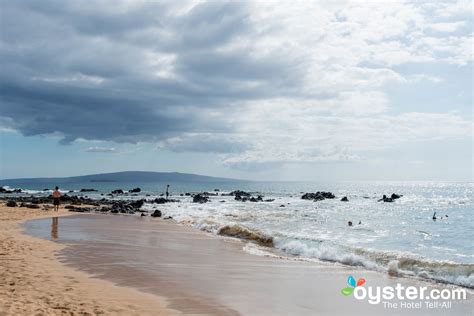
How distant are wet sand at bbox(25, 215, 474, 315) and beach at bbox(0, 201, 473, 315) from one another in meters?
0.02

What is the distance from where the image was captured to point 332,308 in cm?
891

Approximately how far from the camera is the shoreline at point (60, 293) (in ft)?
24.8

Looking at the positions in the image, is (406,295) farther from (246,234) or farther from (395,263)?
(246,234)

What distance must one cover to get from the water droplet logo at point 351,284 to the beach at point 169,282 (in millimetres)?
169

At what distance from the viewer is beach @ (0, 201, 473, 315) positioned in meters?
8.29

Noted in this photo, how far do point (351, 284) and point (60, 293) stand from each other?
7.45m

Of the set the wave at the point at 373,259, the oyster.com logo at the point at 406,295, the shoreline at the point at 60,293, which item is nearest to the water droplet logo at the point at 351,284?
the oyster.com logo at the point at 406,295

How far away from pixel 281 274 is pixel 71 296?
608 cm

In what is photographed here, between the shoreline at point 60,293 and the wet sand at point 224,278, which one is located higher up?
the shoreline at point 60,293

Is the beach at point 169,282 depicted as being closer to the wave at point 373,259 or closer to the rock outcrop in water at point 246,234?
the wave at point 373,259

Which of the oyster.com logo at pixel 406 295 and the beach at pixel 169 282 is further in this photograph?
the oyster.com logo at pixel 406 295

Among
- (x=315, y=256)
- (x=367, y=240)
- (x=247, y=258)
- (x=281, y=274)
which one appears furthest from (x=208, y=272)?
(x=367, y=240)

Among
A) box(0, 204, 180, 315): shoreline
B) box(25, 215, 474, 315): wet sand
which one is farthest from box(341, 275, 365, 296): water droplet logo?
box(0, 204, 180, 315): shoreline

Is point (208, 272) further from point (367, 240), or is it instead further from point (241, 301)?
point (367, 240)
